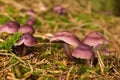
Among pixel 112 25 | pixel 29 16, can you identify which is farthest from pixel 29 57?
pixel 112 25

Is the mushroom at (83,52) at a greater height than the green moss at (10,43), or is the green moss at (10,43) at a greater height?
the green moss at (10,43)

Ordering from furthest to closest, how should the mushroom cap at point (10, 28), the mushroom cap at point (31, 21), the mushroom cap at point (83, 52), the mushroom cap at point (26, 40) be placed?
the mushroom cap at point (31, 21)
the mushroom cap at point (10, 28)
the mushroom cap at point (26, 40)
the mushroom cap at point (83, 52)

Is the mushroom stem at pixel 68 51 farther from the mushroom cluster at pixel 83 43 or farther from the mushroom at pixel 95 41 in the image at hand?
the mushroom at pixel 95 41

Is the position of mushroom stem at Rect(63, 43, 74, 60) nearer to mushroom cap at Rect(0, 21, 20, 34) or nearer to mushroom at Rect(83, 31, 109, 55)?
mushroom at Rect(83, 31, 109, 55)

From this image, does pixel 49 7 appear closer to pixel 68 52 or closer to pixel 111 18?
pixel 111 18

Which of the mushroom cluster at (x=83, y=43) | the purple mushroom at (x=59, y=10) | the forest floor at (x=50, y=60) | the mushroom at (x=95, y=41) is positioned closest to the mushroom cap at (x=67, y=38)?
the mushroom cluster at (x=83, y=43)

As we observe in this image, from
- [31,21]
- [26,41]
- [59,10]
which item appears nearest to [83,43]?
[26,41]

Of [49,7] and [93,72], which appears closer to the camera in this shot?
[93,72]

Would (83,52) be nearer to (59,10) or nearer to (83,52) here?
(83,52)

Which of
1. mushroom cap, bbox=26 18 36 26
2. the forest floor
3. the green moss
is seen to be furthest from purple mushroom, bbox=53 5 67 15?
the green moss
